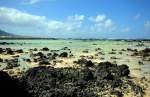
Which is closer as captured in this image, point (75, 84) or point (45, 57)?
point (75, 84)

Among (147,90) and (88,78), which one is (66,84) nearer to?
(88,78)

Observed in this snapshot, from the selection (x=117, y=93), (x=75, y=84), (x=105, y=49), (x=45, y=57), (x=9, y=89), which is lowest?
(x=105, y=49)

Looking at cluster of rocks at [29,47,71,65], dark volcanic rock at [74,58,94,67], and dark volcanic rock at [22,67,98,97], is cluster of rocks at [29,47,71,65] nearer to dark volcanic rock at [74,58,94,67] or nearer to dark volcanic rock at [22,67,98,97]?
dark volcanic rock at [74,58,94,67]

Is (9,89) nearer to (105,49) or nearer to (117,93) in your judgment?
(117,93)

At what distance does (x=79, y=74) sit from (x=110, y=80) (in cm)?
181

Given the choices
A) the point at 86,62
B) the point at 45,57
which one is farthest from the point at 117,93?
the point at 45,57

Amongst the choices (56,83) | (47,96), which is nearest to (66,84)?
(56,83)

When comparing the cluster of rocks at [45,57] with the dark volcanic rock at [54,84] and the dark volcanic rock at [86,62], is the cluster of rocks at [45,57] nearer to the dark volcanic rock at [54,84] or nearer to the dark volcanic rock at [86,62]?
the dark volcanic rock at [86,62]

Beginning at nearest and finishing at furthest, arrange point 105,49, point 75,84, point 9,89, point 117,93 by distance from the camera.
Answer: point 9,89, point 117,93, point 75,84, point 105,49

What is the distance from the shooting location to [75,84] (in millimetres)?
13883

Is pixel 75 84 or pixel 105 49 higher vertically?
pixel 75 84

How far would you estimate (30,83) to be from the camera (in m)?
13.2

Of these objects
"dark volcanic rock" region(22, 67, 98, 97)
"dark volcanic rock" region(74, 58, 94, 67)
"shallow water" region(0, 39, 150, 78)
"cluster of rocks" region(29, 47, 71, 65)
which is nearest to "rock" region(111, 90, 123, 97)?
"dark volcanic rock" region(22, 67, 98, 97)

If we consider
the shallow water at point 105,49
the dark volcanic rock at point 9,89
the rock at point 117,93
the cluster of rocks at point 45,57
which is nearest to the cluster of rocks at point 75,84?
the rock at point 117,93
